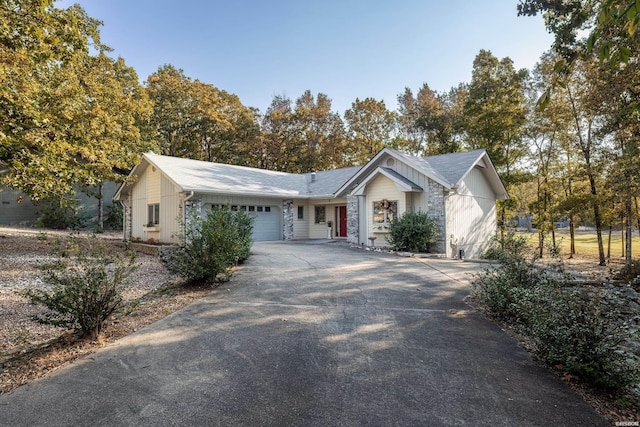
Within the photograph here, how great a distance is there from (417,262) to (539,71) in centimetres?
1691

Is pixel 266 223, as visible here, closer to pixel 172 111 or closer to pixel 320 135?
pixel 172 111

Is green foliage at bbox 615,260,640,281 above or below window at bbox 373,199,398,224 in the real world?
below

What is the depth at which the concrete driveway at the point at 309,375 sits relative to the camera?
2.79 metres

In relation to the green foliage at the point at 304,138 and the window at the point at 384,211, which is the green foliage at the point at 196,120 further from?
the window at the point at 384,211

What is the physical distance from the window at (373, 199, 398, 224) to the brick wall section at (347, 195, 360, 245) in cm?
141

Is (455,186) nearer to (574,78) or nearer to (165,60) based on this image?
(574,78)

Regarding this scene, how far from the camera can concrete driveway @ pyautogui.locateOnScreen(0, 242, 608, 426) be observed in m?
2.79

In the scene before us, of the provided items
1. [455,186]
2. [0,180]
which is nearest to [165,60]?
[0,180]

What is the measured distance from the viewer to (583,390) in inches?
125

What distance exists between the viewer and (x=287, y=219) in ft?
62.4

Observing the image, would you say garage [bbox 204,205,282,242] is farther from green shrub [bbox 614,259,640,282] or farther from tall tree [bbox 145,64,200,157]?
green shrub [bbox 614,259,640,282]

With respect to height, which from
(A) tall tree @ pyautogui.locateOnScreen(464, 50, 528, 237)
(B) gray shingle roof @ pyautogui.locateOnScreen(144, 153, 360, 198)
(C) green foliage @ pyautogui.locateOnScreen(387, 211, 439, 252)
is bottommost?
(C) green foliage @ pyautogui.locateOnScreen(387, 211, 439, 252)

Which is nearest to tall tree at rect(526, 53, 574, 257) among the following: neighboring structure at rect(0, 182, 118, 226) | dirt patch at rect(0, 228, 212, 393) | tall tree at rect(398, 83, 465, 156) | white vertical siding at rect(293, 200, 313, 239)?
tall tree at rect(398, 83, 465, 156)

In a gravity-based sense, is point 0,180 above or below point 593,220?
above
